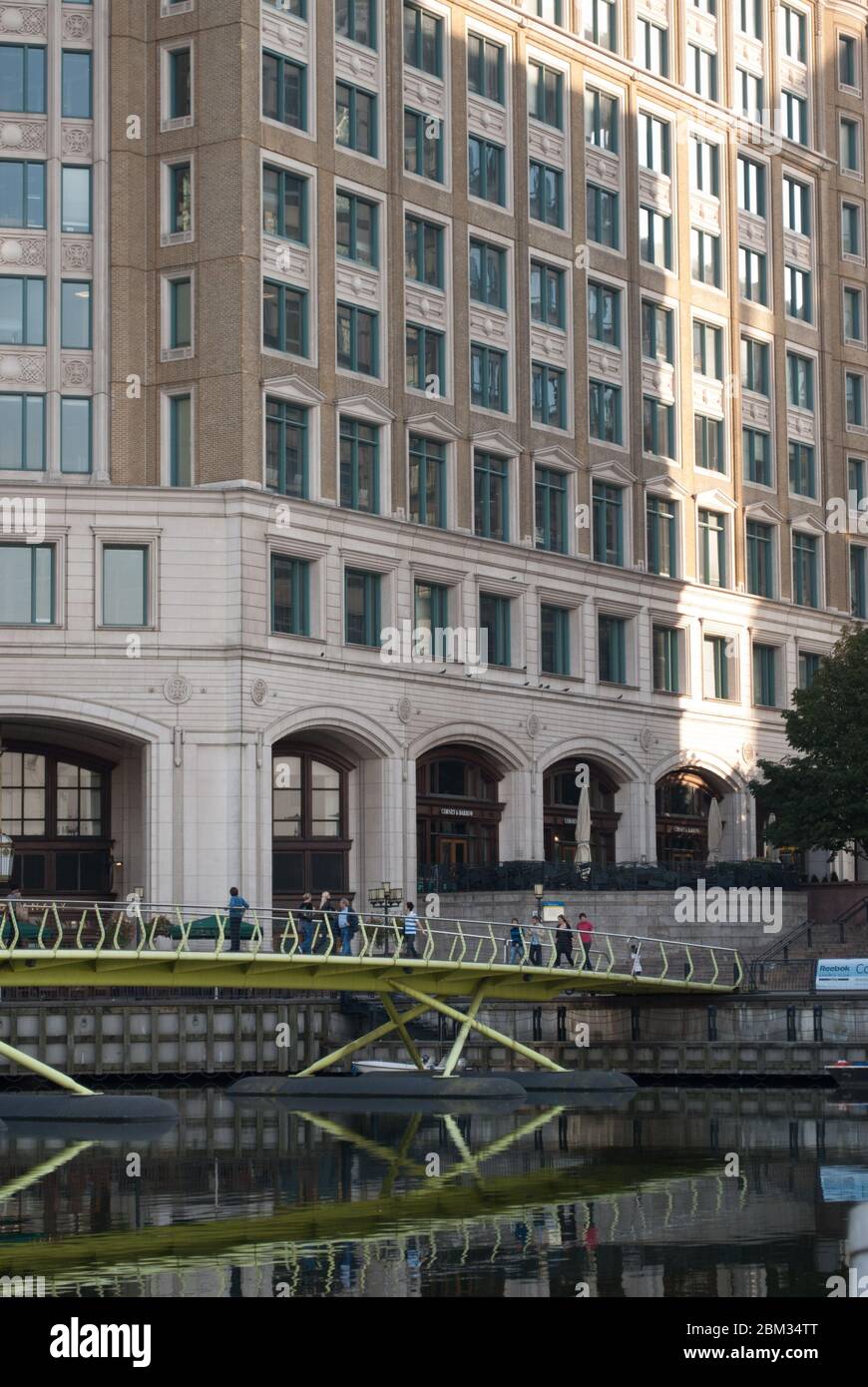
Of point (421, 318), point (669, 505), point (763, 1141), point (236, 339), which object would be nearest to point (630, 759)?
point (669, 505)

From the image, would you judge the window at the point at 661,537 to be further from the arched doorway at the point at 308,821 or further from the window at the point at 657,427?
the arched doorway at the point at 308,821

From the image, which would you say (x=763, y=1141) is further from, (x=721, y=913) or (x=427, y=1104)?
(x=721, y=913)

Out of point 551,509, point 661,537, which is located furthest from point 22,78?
point 661,537

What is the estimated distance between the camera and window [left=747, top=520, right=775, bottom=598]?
3472 inches

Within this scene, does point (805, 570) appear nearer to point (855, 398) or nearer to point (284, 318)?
point (855, 398)

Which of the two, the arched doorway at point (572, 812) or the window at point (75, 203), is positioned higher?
the window at point (75, 203)

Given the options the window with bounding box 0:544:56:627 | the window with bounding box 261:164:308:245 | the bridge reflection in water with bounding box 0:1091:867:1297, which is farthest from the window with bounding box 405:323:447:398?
the bridge reflection in water with bounding box 0:1091:867:1297

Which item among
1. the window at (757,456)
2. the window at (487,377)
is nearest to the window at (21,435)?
the window at (487,377)

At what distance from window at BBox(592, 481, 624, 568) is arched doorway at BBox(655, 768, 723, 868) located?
829cm

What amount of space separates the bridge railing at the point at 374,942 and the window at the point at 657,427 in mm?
23289

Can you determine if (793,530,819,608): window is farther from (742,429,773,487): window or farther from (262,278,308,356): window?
(262,278,308,356): window

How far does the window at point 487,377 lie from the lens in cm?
7550

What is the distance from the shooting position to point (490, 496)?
249 feet

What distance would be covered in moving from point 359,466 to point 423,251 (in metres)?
8.03
